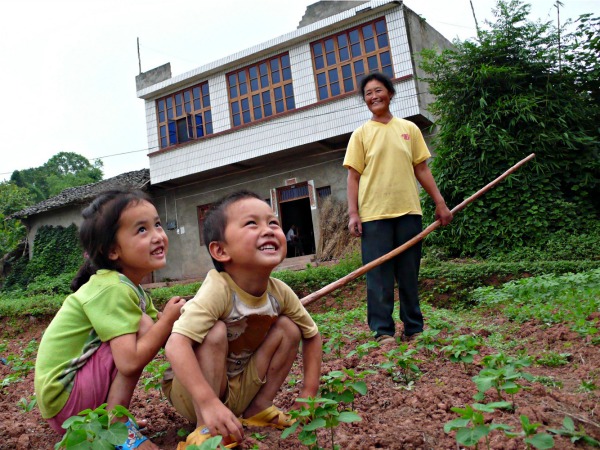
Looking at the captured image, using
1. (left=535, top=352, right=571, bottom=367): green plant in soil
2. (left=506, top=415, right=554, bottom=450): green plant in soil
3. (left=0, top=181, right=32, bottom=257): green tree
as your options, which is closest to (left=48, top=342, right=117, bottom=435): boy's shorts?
(left=506, top=415, right=554, bottom=450): green plant in soil

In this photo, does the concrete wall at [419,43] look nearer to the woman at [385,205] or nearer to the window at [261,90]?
the window at [261,90]

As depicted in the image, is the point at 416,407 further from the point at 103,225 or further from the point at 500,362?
the point at 103,225

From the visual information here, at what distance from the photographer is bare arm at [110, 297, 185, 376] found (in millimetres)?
2016

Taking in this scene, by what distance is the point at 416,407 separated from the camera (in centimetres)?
225

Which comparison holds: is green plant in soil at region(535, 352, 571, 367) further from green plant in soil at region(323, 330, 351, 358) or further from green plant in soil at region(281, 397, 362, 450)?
green plant in soil at region(281, 397, 362, 450)

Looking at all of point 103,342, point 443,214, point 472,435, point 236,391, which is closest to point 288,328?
point 236,391

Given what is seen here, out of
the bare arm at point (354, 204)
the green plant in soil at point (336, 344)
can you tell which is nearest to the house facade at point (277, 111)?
the bare arm at point (354, 204)

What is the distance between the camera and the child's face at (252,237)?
2049mm

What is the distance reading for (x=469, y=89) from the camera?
11242 millimetres

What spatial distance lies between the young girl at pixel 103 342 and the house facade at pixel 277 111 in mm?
11487

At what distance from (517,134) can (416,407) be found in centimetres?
992

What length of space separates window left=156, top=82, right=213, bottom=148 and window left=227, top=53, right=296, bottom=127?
1.06 meters

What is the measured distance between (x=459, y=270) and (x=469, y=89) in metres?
4.87

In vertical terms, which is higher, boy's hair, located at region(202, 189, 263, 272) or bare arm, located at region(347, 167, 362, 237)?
bare arm, located at region(347, 167, 362, 237)
